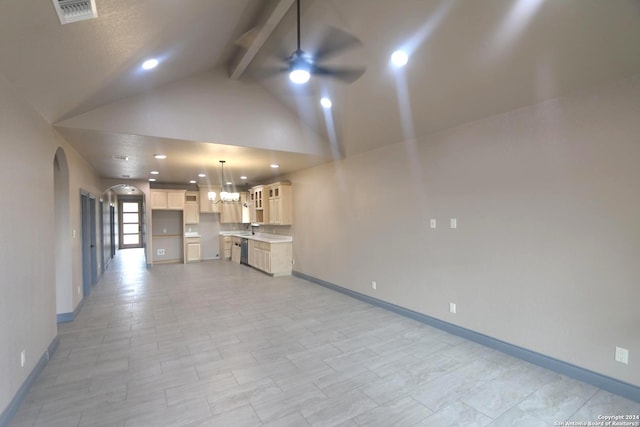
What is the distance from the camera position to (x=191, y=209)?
32.5 ft

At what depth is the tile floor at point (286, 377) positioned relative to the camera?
2293 mm

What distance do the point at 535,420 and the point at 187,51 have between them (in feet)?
15.6

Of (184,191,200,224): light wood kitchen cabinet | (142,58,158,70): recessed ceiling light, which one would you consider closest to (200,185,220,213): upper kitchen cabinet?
(184,191,200,224): light wood kitchen cabinet

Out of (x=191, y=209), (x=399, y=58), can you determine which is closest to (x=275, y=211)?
(x=191, y=209)

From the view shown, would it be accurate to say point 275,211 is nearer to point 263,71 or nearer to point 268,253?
point 268,253

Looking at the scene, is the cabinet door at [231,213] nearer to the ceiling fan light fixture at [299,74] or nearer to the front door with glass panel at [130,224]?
the front door with glass panel at [130,224]

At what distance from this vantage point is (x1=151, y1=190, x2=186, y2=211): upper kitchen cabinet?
9164mm

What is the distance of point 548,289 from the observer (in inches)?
117

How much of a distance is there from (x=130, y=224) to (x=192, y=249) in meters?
6.75

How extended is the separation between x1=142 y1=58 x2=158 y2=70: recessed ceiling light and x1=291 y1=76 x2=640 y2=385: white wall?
3.31 metres

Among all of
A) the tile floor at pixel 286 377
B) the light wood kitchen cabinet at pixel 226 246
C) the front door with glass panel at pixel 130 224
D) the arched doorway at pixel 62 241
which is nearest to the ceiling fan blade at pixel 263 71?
the arched doorway at pixel 62 241

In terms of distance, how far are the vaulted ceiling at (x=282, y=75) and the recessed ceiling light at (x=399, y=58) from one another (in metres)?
0.07

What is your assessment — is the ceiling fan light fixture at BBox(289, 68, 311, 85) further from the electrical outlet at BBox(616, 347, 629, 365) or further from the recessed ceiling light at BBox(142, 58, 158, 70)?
the electrical outlet at BBox(616, 347, 629, 365)

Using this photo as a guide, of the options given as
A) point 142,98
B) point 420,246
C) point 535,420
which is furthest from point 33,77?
point 535,420
